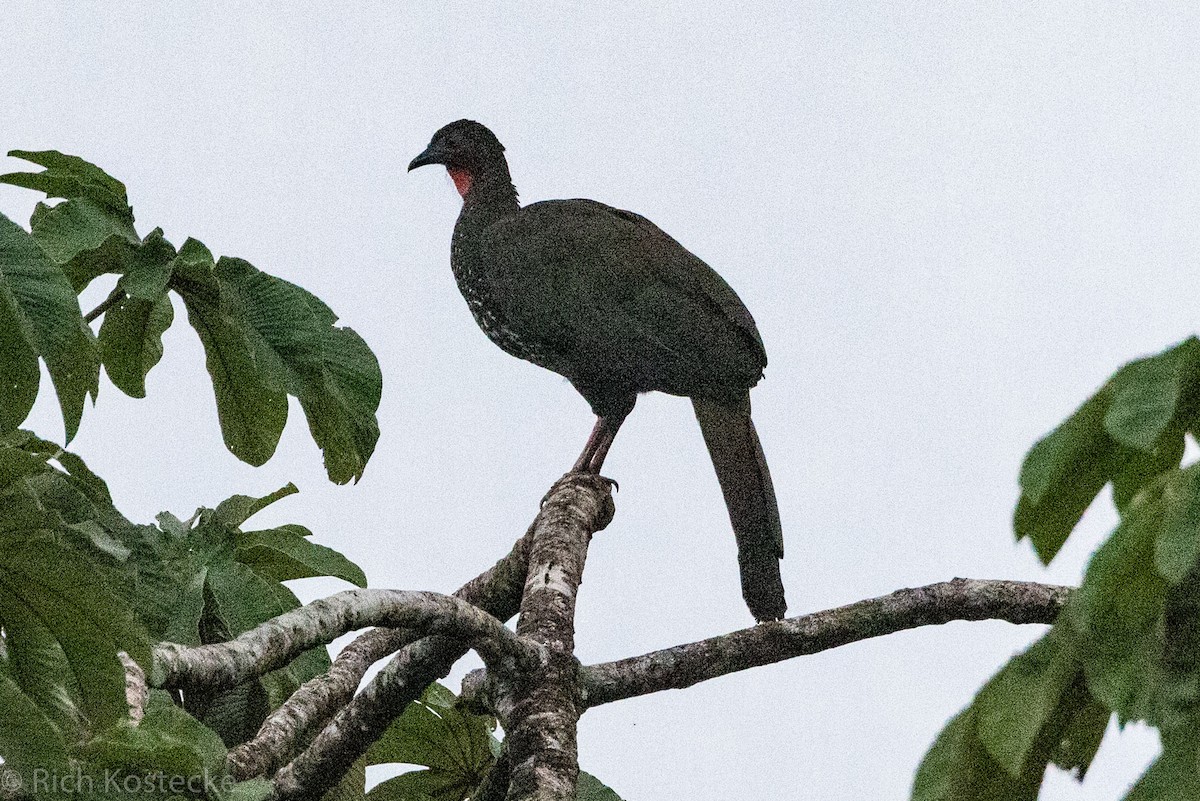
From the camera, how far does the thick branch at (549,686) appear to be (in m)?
2.44

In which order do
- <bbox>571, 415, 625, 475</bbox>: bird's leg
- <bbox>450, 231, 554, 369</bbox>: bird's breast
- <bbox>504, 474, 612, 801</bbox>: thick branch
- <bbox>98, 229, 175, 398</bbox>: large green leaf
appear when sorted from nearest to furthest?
1. <bbox>504, 474, 612, 801</bbox>: thick branch
2. <bbox>98, 229, 175, 398</bbox>: large green leaf
3. <bbox>571, 415, 625, 475</bbox>: bird's leg
4. <bbox>450, 231, 554, 369</bbox>: bird's breast

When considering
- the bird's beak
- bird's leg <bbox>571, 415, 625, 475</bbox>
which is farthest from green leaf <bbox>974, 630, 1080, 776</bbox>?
the bird's beak

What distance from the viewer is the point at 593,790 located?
3.15 m

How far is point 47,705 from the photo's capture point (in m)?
1.93

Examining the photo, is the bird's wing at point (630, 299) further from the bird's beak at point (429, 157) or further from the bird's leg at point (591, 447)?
the bird's beak at point (429, 157)

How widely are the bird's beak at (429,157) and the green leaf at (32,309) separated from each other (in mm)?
3929

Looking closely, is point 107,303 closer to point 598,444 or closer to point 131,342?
point 131,342

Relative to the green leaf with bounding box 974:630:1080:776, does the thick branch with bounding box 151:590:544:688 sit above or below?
above

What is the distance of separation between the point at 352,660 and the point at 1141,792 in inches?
90.1

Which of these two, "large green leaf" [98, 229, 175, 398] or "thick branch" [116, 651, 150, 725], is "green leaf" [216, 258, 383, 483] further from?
"thick branch" [116, 651, 150, 725]

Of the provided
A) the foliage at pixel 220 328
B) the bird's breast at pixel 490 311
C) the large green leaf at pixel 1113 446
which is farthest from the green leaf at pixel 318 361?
the large green leaf at pixel 1113 446

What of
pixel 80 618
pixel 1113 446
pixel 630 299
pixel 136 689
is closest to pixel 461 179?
pixel 630 299

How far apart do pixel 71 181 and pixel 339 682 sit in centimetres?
118

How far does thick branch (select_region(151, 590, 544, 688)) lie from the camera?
2.13 m
